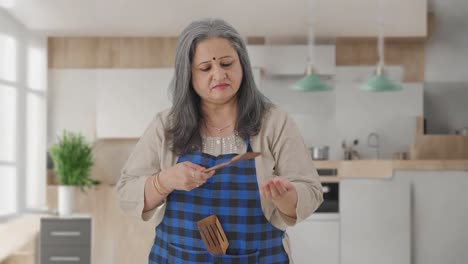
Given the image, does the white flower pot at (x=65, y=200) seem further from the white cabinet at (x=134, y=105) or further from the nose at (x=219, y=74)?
the nose at (x=219, y=74)

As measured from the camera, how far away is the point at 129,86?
5.96m

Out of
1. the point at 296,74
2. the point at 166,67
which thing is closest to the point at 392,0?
the point at 296,74

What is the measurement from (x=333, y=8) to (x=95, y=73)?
2.28 m

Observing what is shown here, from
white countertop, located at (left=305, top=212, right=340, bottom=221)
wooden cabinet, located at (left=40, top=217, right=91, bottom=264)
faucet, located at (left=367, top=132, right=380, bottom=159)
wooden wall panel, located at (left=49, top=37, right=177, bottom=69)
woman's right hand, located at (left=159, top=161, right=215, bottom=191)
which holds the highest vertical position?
wooden wall panel, located at (left=49, top=37, right=177, bottom=69)

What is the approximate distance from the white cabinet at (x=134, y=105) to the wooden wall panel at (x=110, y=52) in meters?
0.29

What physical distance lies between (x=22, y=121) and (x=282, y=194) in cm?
463

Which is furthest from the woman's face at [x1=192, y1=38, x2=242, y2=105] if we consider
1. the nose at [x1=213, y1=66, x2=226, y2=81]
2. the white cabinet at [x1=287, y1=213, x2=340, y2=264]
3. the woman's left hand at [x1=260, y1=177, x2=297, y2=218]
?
the white cabinet at [x1=287, y1=213, x2=340, y2=264]

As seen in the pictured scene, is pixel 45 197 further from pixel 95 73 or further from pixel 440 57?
pixel 440 57

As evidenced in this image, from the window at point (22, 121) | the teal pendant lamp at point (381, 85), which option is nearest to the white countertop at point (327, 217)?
the teal pendant lamp at point (381, 85)

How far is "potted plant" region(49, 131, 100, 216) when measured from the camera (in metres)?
5.38

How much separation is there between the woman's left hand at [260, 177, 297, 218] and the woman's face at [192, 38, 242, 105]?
0.81 ft

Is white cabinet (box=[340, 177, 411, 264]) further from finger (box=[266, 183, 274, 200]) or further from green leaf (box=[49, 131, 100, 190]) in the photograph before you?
finger (box=[266, 183, 274, 200])

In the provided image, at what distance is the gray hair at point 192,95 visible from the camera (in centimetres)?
144

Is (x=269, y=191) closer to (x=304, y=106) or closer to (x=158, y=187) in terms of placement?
(x=158, y=187)
